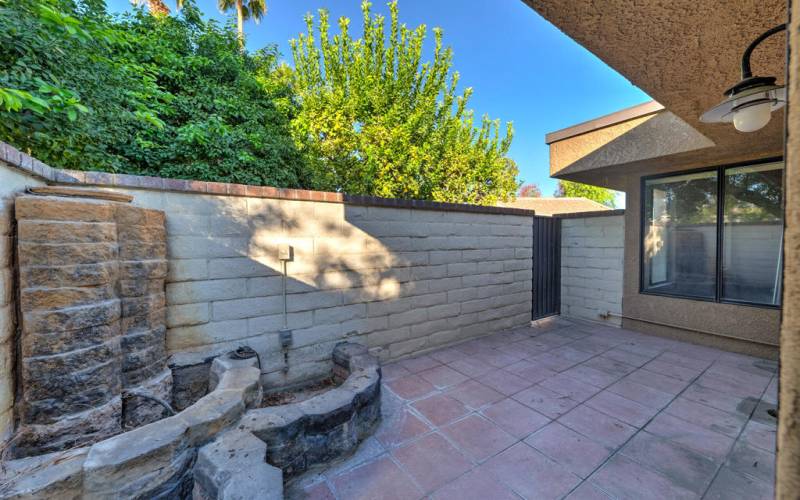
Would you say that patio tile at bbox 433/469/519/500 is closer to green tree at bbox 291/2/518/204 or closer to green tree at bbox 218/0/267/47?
green tree at bbox 291/2/518/204

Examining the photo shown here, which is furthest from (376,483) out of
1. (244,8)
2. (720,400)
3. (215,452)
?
(244,8)

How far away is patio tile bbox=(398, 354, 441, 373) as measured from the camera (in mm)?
3432

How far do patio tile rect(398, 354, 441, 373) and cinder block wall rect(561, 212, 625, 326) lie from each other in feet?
10.8

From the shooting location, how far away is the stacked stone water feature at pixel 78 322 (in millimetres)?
1688

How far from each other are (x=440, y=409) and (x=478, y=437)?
420mm

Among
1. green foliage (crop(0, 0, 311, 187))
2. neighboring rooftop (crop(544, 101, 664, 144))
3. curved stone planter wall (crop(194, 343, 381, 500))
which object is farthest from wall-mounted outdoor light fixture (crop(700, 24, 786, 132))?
green foliage (crop(0, 0, 311, 187))

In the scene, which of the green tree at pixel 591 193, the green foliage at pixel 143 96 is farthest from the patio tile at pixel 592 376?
the green tree at pixel 591 193

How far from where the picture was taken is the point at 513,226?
190 inches

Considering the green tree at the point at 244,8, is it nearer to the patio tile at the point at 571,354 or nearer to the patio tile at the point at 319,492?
the patio tile at the point at 571,354

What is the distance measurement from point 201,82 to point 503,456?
24.2ft

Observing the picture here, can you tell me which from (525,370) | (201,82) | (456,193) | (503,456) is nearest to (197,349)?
(503,456)

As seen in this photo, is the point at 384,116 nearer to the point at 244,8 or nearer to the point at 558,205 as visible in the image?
the point at 244,8

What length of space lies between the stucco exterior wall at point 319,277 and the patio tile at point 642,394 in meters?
1.75

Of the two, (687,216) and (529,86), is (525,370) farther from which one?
(529,86)
